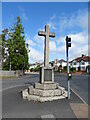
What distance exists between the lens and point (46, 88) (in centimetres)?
891

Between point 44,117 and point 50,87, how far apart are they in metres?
3.92

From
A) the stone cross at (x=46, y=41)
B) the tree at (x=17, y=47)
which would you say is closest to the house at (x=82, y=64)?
the tree at (x=17, y=47)

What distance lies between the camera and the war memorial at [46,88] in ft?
26.2

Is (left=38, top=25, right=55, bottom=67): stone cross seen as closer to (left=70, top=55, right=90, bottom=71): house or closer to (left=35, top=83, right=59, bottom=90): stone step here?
(left=35, top=83, right=59, bottom=90): stone step

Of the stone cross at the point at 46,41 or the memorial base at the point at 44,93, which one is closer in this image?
the memorial base at the point at 44,93

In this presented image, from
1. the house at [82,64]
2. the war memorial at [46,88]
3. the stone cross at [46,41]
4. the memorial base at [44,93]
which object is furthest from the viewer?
the house at [82,64]

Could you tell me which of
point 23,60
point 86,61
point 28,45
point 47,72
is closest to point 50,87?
point 47,72

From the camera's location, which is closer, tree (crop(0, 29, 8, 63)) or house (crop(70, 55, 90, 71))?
tree (crop(0, 29, 8, 63))

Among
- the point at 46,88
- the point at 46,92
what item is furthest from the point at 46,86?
the point at 46,92

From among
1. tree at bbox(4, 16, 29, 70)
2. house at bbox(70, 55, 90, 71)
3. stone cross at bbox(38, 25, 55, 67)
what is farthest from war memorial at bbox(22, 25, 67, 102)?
house at bbox(70, 55, 90, 71)

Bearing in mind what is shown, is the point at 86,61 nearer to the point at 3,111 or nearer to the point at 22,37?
the point at 22,37

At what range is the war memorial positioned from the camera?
799 centimetres

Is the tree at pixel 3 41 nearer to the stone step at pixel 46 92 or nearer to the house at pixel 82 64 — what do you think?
the stone step at pixel 46 92

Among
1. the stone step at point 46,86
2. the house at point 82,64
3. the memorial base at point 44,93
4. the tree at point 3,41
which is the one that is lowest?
the memorial base at point 44,93
